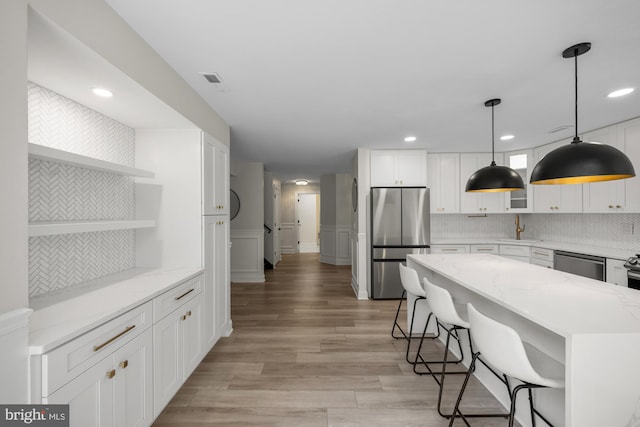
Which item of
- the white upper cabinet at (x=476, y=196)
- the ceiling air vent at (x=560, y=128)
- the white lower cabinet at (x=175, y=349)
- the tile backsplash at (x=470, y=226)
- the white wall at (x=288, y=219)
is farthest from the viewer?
the white wall at (x=288, y=219)

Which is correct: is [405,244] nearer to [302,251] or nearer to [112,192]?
[112,192]

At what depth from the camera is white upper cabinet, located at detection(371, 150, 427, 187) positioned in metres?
4.88

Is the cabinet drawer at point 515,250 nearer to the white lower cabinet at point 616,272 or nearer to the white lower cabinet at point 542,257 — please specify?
the white lower cabinet at point 542,257

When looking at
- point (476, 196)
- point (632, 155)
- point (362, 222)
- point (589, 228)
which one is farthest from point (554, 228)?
point (362, 222)

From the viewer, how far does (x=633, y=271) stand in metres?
3.12

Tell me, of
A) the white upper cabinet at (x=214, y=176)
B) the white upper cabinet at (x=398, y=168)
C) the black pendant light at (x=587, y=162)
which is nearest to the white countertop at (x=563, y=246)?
the white upper cabinet at (x=398, y=168)

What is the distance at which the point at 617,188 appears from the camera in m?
3.57

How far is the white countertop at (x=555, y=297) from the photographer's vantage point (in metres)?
1.28

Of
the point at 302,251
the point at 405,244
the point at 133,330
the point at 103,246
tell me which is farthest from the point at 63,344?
the point at 302,251

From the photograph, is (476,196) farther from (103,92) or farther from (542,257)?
(103,92)

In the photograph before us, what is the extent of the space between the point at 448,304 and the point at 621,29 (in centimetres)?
191

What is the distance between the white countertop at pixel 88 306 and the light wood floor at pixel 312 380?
Answer: 902 mm

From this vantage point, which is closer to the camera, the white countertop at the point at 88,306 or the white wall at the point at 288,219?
the white countertop at the point at 88,306

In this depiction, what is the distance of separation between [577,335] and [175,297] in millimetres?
2275
